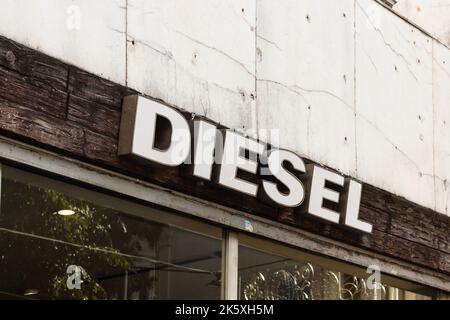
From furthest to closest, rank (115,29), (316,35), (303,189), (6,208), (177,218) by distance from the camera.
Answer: (316,35)
(303,189)
(177,218)
(115,29)
(6,208)

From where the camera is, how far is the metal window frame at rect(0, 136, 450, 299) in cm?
522

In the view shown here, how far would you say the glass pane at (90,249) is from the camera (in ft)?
17.9

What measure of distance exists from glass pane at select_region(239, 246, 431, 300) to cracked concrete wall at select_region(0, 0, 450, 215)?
0.65 m

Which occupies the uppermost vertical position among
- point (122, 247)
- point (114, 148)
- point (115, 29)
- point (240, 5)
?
point (240, 5)

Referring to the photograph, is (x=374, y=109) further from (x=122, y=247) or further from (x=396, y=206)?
(x=122, y=247)

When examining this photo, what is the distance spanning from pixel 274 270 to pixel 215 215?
32.5 inches

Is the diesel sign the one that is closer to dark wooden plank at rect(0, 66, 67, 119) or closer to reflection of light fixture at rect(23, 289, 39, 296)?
dark wooden plank at rect(0, 66, 67, 119)

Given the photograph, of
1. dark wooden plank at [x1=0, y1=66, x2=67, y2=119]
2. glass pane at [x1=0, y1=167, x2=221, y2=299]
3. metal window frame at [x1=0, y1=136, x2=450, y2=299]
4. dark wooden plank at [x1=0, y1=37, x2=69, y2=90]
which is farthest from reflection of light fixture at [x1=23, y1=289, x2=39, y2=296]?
dark wooden plank at [x1=0, y1=37, x2=69, y2=90]

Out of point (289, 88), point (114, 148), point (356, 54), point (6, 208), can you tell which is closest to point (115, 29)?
point (114, 148)

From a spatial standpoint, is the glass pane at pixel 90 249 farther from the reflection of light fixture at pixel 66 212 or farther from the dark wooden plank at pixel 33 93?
the dark wooden plank at pixel 33 93

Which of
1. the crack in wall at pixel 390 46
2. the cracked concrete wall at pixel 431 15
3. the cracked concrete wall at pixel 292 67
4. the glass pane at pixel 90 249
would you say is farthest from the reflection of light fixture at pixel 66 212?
the cracked concrete wall at pixel 431 15

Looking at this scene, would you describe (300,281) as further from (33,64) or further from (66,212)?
(33,64)

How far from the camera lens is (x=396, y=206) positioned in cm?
758

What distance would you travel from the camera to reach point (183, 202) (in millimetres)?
5969
